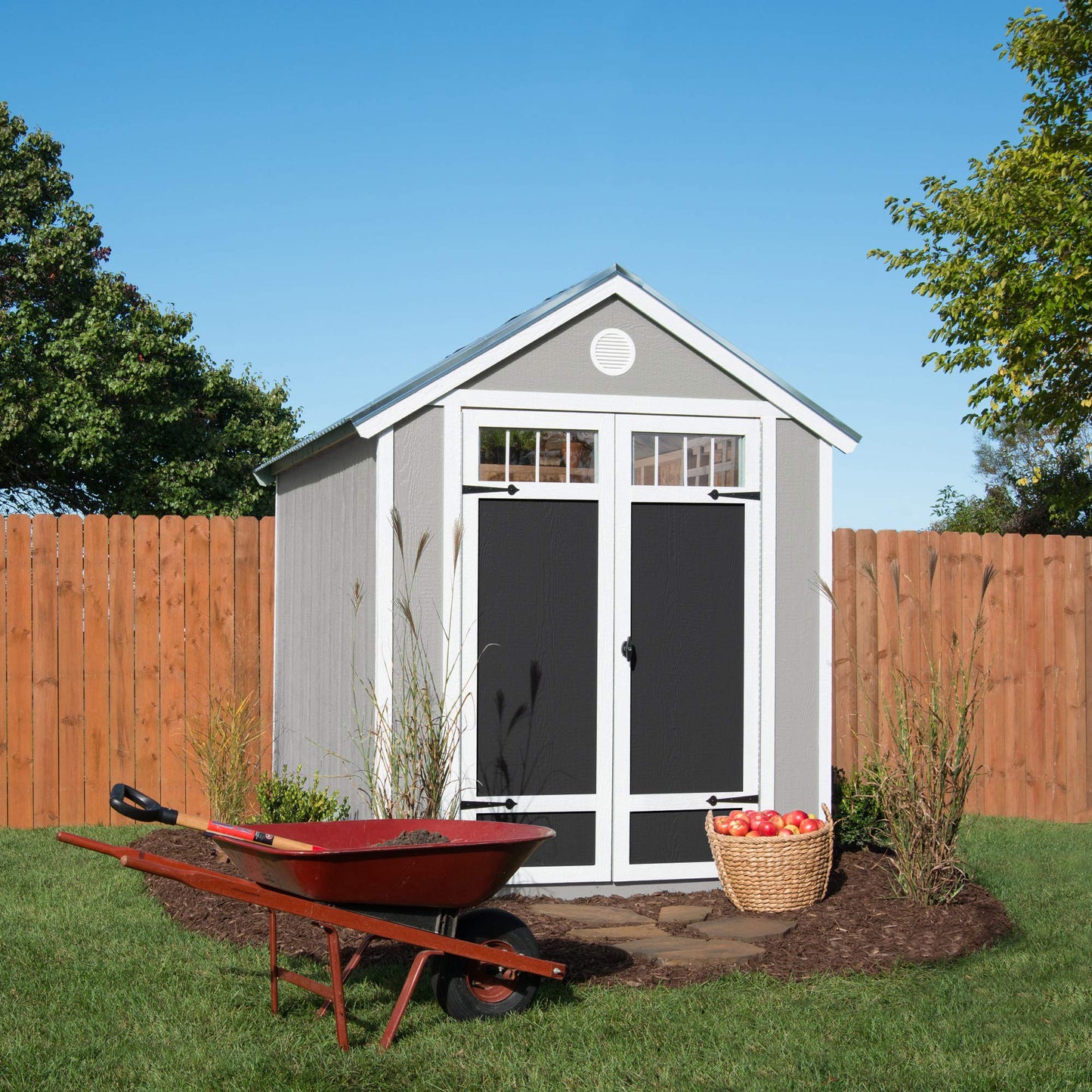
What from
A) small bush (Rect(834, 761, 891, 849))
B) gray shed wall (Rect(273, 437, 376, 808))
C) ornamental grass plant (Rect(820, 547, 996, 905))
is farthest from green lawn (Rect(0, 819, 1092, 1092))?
gray shed wall (Rect(273, 437, 376, 808))

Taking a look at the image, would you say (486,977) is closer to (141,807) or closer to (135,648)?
(141,807)

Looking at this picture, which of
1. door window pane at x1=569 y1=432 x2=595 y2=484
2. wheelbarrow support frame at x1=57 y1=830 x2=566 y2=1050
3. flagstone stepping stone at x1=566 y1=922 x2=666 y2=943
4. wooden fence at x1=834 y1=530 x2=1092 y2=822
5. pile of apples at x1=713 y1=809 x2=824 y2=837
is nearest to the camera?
wheelbarrow support frame at x1=57 y1=830 x2=566 y2=1050

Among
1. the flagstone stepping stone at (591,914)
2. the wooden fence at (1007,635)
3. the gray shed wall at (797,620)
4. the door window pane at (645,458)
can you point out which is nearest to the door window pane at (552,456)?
the door window pane at (645,458)

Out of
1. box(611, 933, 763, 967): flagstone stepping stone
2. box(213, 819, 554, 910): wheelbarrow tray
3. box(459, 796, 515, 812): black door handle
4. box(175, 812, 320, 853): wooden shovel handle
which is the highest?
box(175, 812, 320, 853): wooden shovel handle

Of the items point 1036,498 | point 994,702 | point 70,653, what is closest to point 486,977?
point 70,653

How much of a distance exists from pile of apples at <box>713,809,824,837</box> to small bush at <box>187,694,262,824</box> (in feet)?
9.31

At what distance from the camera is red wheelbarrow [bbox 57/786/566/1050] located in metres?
3.99

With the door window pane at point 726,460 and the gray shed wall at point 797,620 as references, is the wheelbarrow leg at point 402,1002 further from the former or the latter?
the door window pane at point 726,460

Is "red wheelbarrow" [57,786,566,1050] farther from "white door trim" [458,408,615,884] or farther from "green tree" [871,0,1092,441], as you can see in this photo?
"green tree" [871,0,1092,441]

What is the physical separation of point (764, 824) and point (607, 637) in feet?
4.05

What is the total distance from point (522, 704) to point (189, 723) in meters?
3.12

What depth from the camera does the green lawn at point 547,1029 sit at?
152 inches

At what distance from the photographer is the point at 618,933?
18.6ft

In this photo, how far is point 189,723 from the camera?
334 inches
